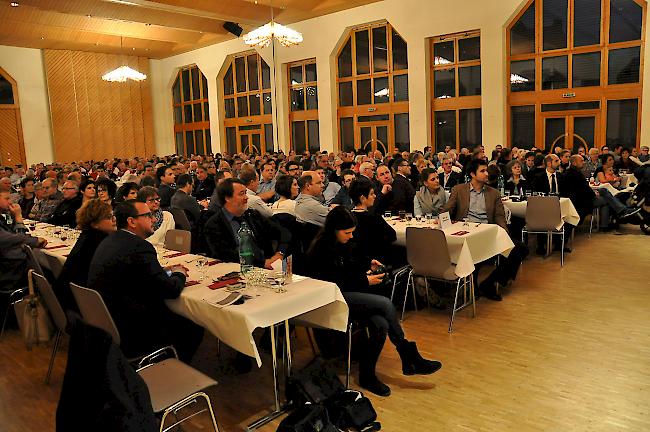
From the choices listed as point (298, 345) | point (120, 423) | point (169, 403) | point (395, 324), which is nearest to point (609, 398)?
point (395, 324)

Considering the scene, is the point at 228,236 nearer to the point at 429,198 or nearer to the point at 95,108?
the point at 429,198

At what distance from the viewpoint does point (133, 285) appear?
3.43m

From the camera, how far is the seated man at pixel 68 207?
7164 millimetres

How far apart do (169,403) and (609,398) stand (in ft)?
9.01

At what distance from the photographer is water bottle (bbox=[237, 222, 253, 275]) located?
3.99m

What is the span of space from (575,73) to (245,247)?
36.7ft

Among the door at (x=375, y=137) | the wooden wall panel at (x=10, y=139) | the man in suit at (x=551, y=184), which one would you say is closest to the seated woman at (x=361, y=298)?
the man in suit at (x=551, y=184)

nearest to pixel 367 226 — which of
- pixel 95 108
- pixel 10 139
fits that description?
pixel 10 139

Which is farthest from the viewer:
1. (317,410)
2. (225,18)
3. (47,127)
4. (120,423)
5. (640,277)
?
(47,127)

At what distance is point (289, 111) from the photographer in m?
19.1

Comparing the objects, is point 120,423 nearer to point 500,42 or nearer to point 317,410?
point 317,410

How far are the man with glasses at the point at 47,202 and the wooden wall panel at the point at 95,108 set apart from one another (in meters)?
14.7

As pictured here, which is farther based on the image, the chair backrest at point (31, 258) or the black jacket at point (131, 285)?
the chair backrest at point (31, 258)

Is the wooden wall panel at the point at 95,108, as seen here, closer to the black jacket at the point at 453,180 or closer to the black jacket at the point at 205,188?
the black jacket at the point at 205,188
